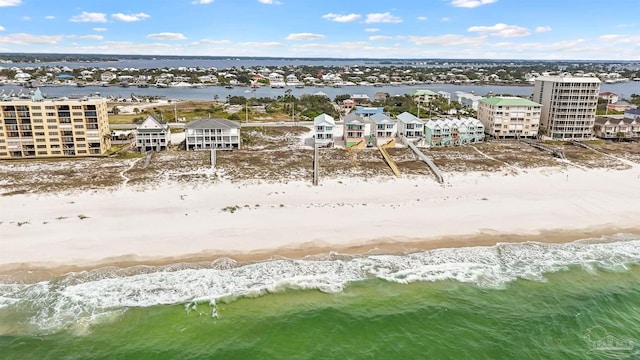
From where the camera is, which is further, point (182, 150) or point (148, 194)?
point (182, 150)

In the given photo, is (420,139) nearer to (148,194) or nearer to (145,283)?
(148,194)

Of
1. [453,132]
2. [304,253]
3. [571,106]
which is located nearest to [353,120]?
[453,132]

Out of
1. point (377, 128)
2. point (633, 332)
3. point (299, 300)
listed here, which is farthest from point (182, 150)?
point (633, 332)

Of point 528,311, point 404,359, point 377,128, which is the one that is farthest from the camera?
point 377,128

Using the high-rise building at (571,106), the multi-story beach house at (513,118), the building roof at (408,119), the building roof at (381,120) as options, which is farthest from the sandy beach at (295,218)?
the high-rise building at (571,106)

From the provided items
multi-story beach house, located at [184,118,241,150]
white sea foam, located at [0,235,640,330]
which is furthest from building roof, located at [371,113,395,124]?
white sea foam, located at [0,235,640,330]

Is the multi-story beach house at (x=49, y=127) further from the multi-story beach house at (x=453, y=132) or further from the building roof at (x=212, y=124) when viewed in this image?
the multi-story beach house at (x=453, y=132)

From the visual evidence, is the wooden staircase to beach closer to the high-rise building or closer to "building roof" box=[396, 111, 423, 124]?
"building roof" box=[396, 111, 423, 124]
